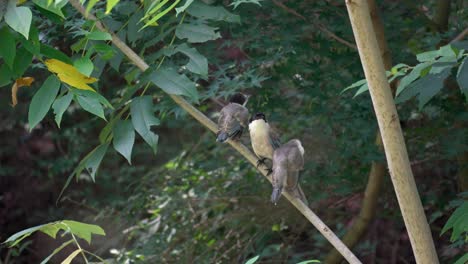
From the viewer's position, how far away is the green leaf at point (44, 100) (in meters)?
2.28

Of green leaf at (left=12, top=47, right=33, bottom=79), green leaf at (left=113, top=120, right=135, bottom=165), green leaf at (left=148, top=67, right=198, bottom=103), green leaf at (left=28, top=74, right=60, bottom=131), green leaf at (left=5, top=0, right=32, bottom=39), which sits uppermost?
green leaf at (left=5, top=0, right=32, bottom=39)

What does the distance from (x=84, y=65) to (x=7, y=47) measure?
0.76ft

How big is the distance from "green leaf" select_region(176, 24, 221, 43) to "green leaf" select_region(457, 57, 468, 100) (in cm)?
75

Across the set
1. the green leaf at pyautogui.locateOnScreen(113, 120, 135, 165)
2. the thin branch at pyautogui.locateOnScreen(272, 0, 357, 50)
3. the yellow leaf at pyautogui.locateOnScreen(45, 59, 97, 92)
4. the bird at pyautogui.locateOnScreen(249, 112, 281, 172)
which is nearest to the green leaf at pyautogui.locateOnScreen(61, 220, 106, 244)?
the green leaf at pyautogui.locateOnScreen(113, 120, 135, 165)

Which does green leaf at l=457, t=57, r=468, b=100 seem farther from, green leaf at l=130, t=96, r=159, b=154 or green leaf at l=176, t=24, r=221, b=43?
green leaf at l=130, t=96, r=159, b=154

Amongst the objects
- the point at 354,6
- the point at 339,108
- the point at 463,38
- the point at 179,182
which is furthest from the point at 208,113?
the point at 354,6

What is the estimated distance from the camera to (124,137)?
241cm

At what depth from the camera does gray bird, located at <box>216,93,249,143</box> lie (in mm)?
2822

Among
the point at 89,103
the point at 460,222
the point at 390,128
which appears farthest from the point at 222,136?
the point at 390,128

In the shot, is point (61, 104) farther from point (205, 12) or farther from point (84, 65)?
point (205, 12)

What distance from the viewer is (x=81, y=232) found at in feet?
6.81

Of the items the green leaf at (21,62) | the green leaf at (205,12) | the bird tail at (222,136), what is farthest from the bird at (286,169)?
the green leaf at (21,62)

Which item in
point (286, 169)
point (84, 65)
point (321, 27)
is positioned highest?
point (84, 65)

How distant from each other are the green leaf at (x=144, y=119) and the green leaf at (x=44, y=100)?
0.83 feet
